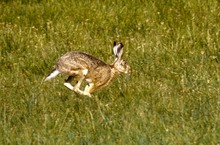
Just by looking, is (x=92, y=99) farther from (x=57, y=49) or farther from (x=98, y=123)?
(x=57, y=49)

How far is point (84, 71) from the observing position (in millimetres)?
9664

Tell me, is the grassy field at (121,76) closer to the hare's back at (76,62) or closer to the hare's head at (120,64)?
the hare's head at (120,64)

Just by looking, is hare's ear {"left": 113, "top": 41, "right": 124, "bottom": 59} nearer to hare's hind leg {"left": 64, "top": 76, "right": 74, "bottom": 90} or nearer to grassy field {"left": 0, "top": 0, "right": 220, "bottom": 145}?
grassy field {"left": 0, "top": 0, "right": 220, "bottom": 145}

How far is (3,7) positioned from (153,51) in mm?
3713

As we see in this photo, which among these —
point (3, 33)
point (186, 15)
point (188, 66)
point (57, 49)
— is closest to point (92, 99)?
point (188, 66)

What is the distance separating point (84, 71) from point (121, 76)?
2.15ft

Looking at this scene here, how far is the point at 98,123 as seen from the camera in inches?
309

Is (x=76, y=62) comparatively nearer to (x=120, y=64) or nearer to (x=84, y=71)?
(x=84, y=71)

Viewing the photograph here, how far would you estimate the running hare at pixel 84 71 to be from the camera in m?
9.55

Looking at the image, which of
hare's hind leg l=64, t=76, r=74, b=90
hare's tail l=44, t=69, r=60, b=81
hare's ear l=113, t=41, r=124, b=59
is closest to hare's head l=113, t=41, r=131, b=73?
hare's ear l=113, t=41, r=124, b=59

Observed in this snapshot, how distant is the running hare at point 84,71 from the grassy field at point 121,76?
4.2 inches

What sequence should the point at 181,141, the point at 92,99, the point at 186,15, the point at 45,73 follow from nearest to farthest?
the point at 181,141 < the point at 92,99 < the point at 45,73 < the point at 186,15

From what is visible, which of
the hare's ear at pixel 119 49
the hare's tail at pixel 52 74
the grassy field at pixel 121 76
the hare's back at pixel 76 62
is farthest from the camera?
the hare's ear at pixel 119 49

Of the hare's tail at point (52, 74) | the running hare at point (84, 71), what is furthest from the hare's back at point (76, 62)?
the hare's tail at point (52, 74)
